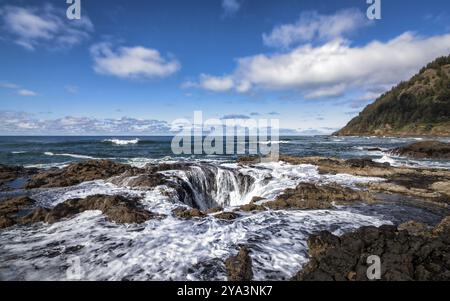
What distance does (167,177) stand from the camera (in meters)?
16.2

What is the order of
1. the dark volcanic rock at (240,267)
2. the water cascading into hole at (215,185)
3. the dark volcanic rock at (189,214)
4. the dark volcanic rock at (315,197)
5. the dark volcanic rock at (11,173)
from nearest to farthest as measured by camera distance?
the dark volcanic rock at (240,267) → the dark volcanic rock at (189,214) → the dark volcanic rock at (315,197) → the water cascading into hole at (215,185) → the dark volcanic rock at (11,173)

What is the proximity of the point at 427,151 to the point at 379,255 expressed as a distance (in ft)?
117

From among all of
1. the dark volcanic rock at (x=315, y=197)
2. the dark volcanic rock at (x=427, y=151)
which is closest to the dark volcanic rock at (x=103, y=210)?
the dark volcanic rock at (x=315, y=197)

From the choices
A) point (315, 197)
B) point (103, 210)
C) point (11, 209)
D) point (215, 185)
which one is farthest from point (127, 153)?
point (315, 197)

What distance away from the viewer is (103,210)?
10984 mm

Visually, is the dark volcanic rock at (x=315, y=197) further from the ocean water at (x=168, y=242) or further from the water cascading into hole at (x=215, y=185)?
the water cascading into hole at (x=215, y=185)

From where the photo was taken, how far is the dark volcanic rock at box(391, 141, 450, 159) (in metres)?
33.8

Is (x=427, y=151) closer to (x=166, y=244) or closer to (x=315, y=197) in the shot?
(x=315, y=197)

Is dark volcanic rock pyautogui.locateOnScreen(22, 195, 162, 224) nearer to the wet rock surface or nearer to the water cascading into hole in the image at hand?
the water cascading into hole

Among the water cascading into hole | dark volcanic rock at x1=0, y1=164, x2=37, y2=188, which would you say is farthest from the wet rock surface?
dark volcanic rock at x1=0, y1=164, x2=37, y2=188

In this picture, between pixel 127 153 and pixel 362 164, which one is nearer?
pixel 362 164

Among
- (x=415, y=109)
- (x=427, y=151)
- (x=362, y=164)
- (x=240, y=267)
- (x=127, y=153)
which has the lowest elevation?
(x=240, y=267)

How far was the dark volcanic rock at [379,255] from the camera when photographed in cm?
609

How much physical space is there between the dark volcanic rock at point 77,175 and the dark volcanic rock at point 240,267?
1300 cm
